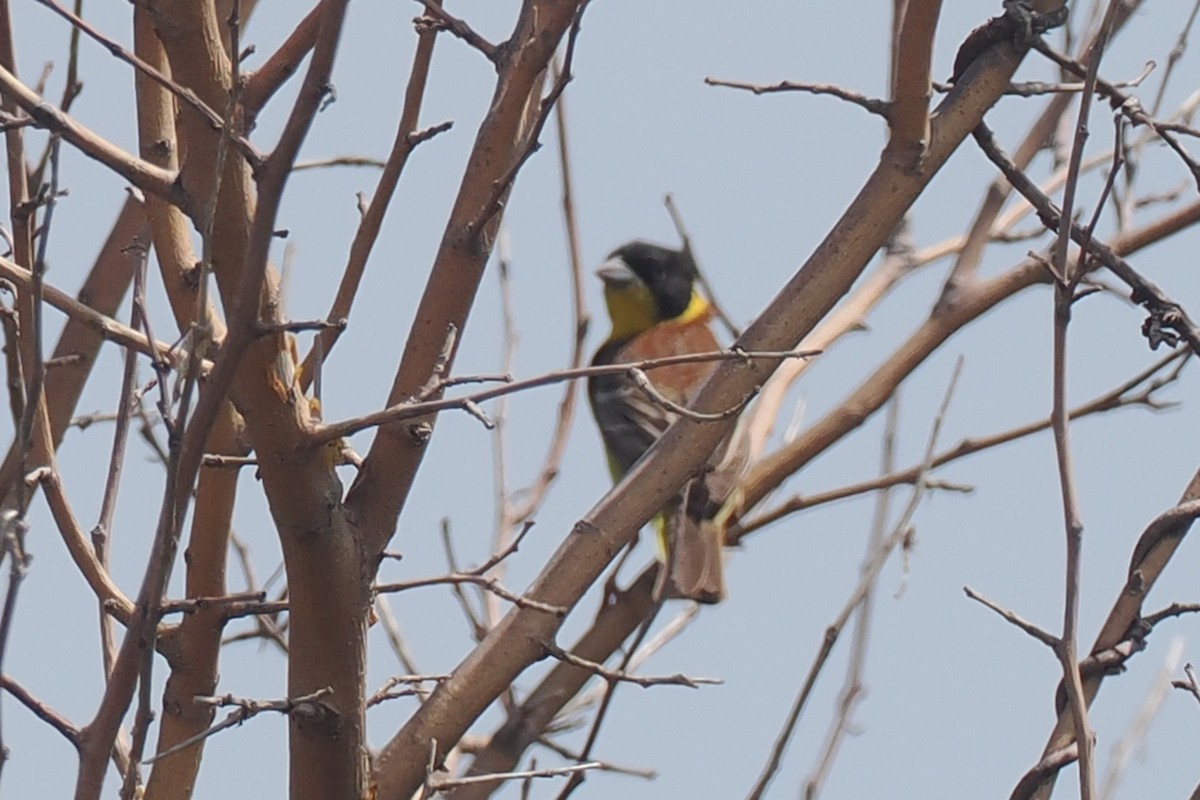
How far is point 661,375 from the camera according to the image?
16.0ft

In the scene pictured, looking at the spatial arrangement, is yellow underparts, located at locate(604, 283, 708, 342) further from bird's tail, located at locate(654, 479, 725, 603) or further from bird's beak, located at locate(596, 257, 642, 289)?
bird's tail, located at locate(654, 479, 725, 603)

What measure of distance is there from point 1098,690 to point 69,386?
1480mm

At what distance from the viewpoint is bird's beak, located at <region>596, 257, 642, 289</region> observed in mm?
5785

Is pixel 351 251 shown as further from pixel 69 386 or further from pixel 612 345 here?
pixel 612 345

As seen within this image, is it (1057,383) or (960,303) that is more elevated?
(960,303)

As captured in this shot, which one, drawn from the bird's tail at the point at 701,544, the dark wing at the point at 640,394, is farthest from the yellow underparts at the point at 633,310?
the bird's tail at the point at 701,544

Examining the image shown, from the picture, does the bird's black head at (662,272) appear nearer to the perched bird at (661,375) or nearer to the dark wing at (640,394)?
the perched bird at (661,375)

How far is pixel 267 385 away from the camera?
143 centimetres

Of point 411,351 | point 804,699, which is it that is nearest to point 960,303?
point 804,699

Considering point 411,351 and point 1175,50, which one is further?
point 1175,50

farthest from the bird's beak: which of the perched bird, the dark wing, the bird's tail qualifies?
the bird's tail

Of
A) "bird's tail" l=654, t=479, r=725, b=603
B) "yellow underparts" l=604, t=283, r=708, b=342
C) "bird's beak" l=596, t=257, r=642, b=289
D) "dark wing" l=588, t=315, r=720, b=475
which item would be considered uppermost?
"bird's beak" l=596, t=257, r=642, b=289

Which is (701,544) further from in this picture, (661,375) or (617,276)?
(617,276)

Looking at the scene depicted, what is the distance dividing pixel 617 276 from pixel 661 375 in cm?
98
